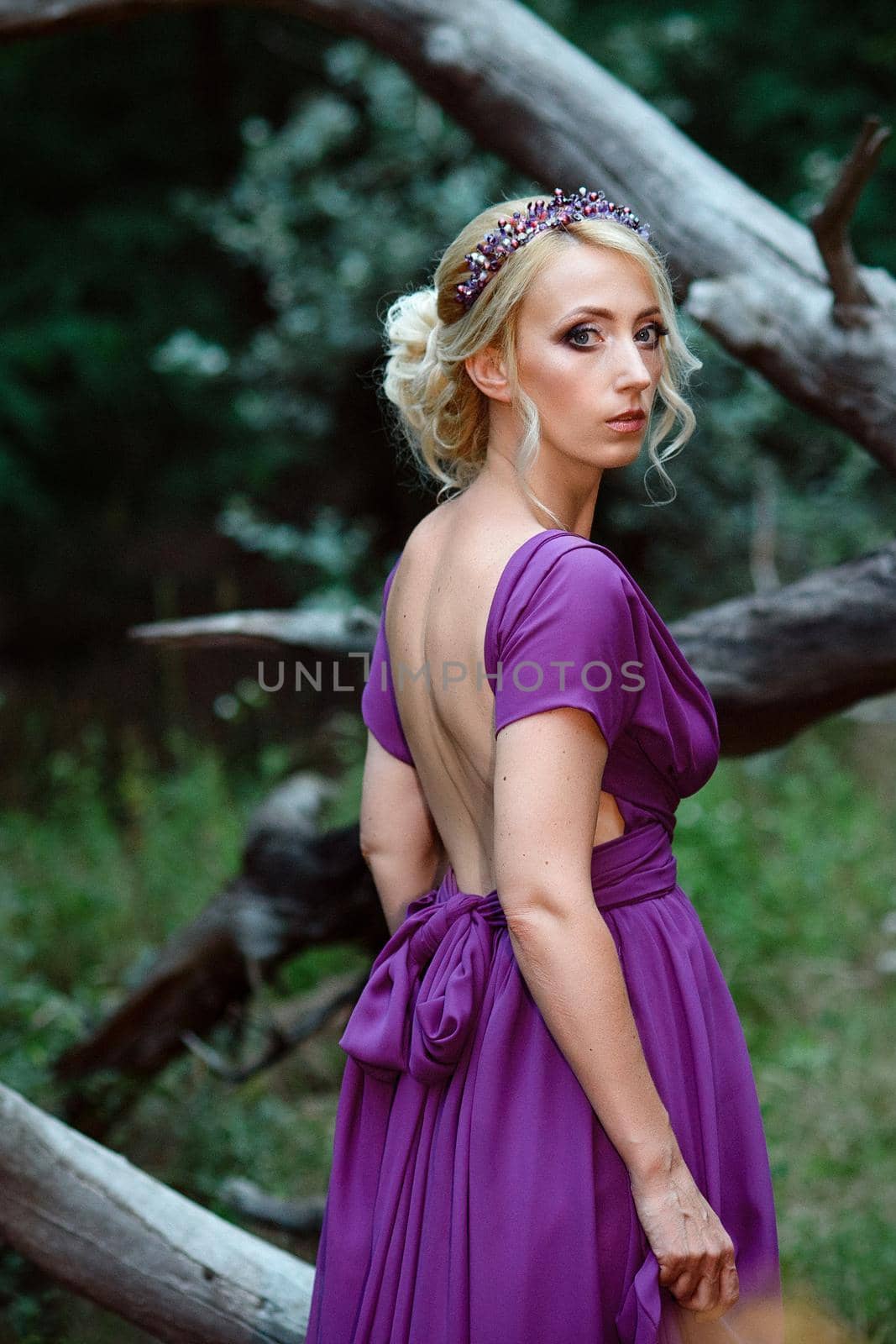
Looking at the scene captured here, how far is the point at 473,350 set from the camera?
5.50ft

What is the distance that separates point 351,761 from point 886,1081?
7.37 feet

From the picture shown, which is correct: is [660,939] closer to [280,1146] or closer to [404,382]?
[404,382]

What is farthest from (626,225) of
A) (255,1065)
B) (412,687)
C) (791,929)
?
(791,929)

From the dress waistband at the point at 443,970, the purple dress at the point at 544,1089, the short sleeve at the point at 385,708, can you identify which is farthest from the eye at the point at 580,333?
the dress waistband at the point at 443,970

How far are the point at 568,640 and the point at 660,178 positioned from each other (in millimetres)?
1750

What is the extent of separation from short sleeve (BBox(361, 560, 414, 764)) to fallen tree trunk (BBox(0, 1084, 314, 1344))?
908 millimetres

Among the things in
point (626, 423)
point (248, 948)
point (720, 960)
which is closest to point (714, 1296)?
point (626, 423)

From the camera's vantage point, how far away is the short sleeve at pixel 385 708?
191 cm

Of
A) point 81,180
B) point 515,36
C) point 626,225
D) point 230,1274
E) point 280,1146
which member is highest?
point 81,180

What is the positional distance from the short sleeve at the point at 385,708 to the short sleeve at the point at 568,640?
38 centimetres

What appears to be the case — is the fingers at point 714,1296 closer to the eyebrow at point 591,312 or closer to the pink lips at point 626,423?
the pink lips at point 626,423

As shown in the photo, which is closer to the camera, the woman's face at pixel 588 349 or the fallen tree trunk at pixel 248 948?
the woman's face at pixel 588 349

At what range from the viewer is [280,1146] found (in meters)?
3.84

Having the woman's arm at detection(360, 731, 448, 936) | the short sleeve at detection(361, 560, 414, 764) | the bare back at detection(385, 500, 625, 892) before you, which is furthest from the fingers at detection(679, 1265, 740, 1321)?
the short sleeve at detection(361, 560, 414, 764)
